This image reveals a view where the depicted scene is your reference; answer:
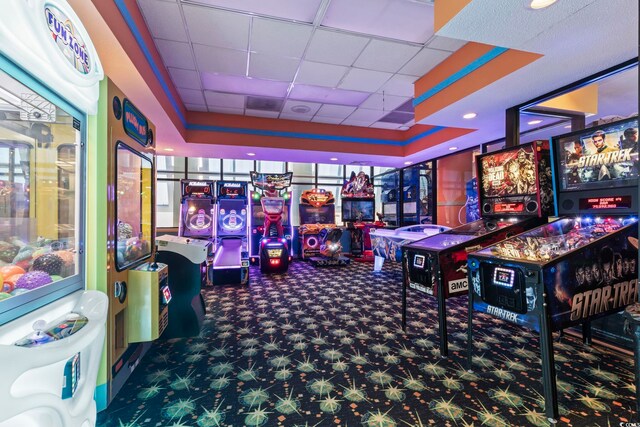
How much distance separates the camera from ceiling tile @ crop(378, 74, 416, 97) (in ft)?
13.1

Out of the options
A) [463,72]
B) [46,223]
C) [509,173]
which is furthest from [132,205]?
[463,72]

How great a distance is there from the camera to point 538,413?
174 cm

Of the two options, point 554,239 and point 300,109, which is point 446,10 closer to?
point 554,239

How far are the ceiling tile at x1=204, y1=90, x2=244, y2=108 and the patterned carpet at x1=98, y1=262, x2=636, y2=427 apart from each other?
3.22m

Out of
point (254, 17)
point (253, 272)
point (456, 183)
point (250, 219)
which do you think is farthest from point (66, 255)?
point (456, 183)

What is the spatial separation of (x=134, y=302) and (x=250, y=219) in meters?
4.35

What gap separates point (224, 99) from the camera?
15.5 feet

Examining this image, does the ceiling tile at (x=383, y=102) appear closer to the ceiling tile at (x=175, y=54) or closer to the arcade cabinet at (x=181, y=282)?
the ceiling tile at (x=175, y=54)

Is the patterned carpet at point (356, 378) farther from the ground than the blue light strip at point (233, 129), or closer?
closer

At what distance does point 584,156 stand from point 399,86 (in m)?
2.54

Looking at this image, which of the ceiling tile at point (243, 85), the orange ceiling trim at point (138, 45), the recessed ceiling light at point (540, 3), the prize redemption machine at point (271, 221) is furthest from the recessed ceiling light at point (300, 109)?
the recessed ceiling light at point (540, 3)

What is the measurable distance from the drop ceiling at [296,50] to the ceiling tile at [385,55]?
0.01m

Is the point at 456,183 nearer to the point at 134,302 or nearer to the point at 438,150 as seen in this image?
the point at 438,150

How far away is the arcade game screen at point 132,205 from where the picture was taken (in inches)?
77.4
